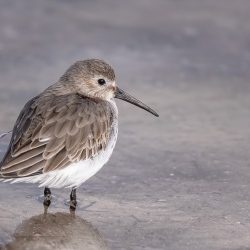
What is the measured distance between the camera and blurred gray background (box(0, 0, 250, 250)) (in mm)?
6473

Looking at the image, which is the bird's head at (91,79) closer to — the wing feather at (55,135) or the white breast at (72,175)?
the wing feather at (55,135)

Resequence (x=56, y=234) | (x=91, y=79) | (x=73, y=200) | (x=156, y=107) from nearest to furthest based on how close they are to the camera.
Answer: (x=56, y=234), (x=73, y=200), (x=91, y=79), (x=156, y=107)

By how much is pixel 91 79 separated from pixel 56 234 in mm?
1919

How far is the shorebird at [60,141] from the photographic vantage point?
6.32m

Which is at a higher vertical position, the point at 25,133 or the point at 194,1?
the point at 194,1

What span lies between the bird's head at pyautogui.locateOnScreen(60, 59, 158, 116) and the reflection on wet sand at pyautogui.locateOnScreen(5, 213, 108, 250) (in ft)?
4.85

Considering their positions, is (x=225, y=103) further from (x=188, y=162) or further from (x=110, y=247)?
(x=110, y=247)

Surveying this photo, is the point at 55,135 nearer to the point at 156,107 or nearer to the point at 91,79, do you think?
the point at 91,79

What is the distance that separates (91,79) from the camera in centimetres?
743

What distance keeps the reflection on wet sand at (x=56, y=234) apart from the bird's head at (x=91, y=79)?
4.85 feet

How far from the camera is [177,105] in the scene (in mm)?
9281

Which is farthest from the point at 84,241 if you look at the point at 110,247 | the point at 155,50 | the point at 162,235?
the point at 155,50

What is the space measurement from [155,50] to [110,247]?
18.1ft

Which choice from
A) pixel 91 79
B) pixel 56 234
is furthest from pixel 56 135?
pixel 91 79
